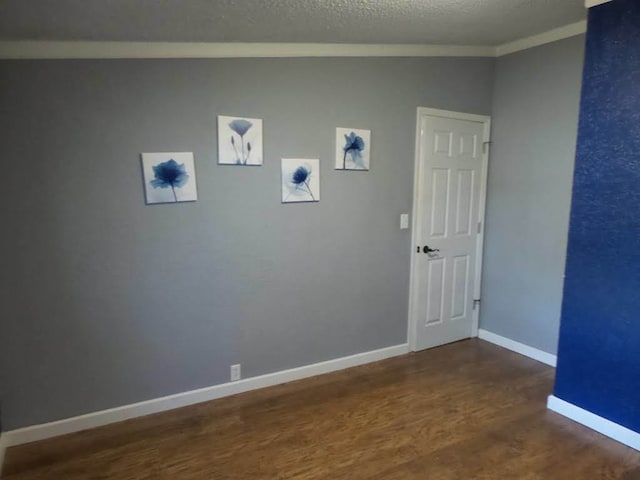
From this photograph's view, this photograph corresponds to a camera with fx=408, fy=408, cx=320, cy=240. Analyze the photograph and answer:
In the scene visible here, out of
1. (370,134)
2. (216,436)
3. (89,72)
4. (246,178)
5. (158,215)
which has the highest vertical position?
(89,72)

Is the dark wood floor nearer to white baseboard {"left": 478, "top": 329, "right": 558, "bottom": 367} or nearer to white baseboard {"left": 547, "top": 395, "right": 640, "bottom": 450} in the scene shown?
white baseboard {"left": 547, "top": 395, "right": 640, "bottom": 450}

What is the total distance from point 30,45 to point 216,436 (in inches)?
96.5

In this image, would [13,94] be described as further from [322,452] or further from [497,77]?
[497,77]

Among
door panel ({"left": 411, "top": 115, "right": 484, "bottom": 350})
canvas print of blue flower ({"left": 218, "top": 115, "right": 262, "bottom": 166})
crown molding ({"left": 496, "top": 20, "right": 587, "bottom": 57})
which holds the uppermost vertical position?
crown molding ({"left": 496, "top": 20, "right": 587, "bottom": 57})

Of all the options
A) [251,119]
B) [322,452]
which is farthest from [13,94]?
[322,452]

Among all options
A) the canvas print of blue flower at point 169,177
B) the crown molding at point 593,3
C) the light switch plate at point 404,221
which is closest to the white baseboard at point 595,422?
the light switch plate at point 404,221

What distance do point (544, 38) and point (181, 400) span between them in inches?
154

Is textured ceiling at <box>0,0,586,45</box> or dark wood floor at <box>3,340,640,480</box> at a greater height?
textured ceiling at <box>0,0,586,45</box>

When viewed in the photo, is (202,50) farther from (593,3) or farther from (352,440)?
(352,440)

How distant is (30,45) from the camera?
2193 mm

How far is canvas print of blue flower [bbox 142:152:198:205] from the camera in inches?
99.8

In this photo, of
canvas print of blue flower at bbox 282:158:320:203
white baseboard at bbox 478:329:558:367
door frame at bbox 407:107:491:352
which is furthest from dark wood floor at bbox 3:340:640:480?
canvas print of blue flower at bbox 282:158:320:203

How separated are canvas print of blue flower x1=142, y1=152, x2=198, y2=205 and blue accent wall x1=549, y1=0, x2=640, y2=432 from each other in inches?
96.3

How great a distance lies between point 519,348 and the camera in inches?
146
